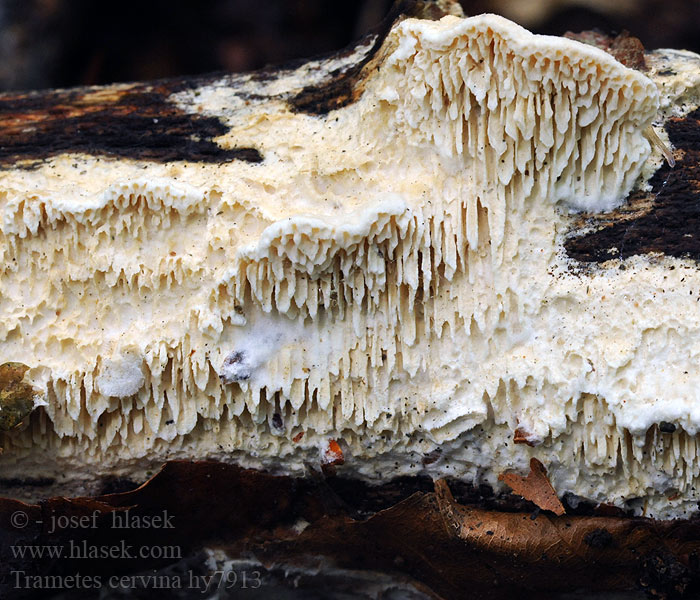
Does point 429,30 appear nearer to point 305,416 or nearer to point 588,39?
point 588,39

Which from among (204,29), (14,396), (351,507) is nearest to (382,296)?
(351,507)

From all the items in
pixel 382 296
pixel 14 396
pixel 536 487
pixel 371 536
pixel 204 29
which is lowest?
pixel 371 536

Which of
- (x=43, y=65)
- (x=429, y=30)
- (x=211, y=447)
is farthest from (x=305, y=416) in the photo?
(x=43, y=65)

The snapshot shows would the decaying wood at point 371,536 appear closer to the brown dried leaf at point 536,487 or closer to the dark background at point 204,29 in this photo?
the brown dried leaf at point 536,487

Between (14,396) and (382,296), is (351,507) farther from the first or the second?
(14,396)

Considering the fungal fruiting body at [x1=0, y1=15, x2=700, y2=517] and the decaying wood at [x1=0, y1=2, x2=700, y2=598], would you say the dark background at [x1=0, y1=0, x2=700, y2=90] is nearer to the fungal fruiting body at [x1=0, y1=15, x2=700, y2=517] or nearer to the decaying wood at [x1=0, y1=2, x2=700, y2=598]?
the decaying wood at [x1=0, y1=2, x2=700, y2=598]
